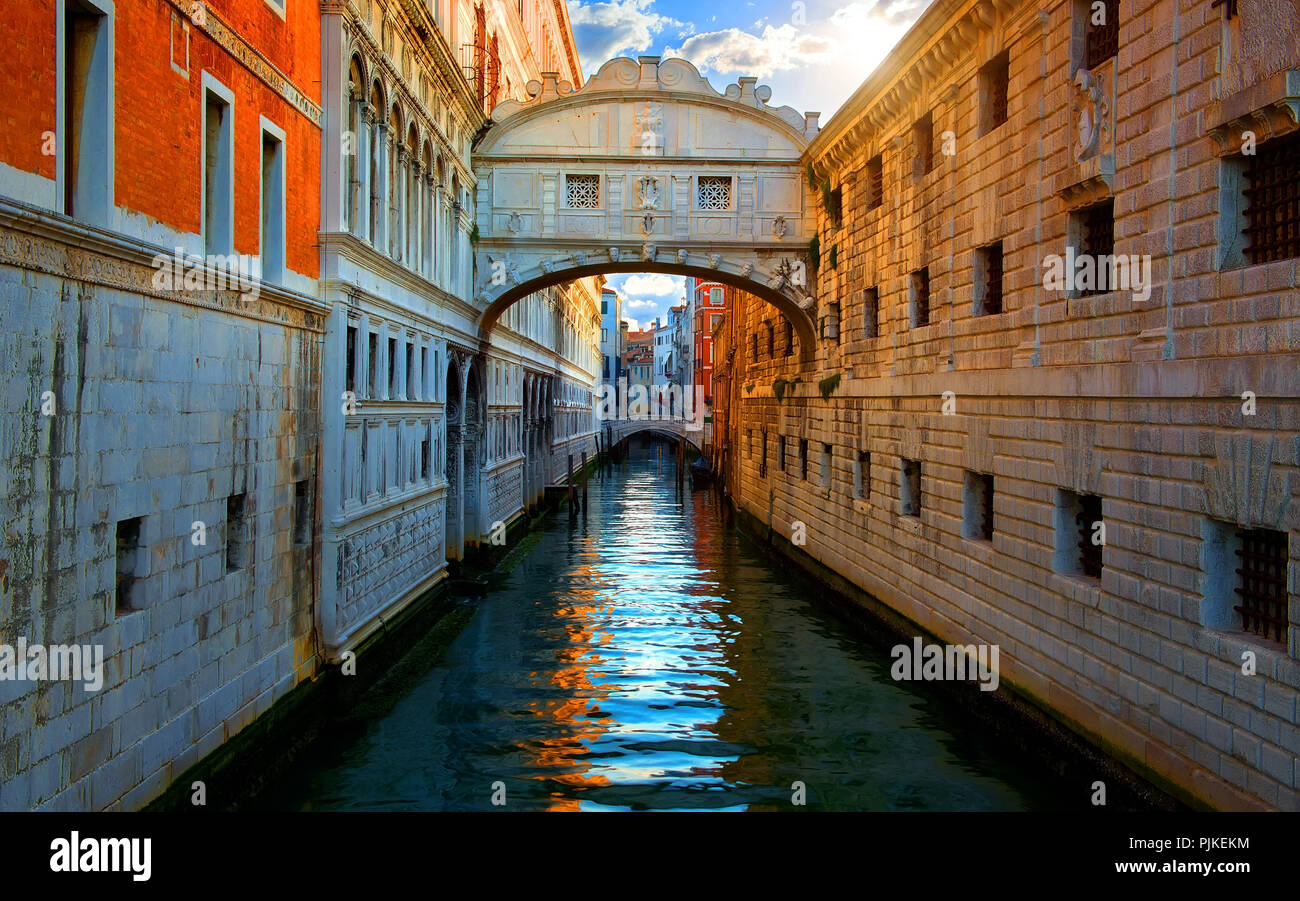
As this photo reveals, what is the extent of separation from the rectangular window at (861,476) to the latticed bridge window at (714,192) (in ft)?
18.3

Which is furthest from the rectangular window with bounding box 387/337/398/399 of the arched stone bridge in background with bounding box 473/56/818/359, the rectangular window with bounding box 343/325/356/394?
the arched stone bridge in background with bounding box 473/56/818/359

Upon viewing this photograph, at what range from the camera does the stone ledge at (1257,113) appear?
18.8 ft

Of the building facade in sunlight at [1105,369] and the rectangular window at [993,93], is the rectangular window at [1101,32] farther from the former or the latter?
the rectangular window at [993,93]

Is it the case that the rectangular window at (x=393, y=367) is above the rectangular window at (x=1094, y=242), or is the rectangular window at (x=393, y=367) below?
below

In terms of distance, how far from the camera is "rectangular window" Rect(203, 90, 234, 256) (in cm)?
763

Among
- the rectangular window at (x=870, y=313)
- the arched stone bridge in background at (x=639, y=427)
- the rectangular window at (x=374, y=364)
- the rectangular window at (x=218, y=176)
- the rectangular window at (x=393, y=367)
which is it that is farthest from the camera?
the arched stone bridge in background at (x=639, y=427)

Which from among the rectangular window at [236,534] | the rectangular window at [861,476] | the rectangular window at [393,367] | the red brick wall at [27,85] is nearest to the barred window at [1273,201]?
the red brick wall at [27,85]

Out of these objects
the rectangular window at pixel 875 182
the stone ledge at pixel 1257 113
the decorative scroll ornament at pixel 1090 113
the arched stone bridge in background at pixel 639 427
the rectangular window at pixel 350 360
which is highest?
the rectangular window at pixel 875 182

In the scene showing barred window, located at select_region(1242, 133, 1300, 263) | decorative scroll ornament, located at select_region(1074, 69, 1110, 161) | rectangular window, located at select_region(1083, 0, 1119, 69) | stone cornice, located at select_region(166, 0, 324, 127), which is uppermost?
rectangular window, located at select_region(1083, 0, 1119, 69)

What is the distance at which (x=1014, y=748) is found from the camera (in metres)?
9.03

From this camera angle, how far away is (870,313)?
15.2m

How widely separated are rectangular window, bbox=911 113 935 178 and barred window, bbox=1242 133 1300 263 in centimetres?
678

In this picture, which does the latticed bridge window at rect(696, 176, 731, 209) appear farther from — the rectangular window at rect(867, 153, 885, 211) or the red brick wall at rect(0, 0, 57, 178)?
the red brick wall at rect(0, 0, 57, 178)
